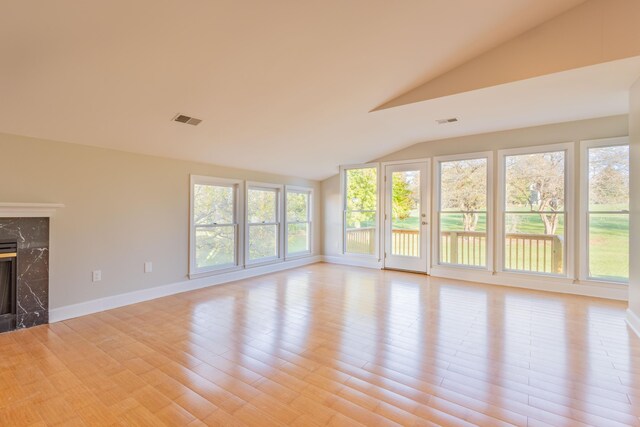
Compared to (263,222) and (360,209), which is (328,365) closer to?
(263,222)

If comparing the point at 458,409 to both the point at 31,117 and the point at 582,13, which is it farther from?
the point at 31,117

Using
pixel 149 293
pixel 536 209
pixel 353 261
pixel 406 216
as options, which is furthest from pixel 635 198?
pixel 149 293

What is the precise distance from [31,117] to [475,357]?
14.1 feet

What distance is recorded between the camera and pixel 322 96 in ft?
10.9

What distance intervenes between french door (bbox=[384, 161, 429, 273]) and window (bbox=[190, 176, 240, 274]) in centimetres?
285

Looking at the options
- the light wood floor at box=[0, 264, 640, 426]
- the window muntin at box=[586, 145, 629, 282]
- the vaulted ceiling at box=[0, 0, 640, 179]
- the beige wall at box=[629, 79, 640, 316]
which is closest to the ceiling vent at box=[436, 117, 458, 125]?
the vaulted ceiling at box=[0, 0, 640, 179]

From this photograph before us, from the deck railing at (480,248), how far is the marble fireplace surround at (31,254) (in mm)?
4942

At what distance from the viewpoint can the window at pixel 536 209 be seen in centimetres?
438

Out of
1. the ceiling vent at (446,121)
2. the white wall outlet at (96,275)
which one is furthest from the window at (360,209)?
the white wall outlet at (96,275)

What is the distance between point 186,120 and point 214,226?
191cm

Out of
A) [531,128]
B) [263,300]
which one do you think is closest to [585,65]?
[531,128]

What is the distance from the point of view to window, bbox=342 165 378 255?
6.22m

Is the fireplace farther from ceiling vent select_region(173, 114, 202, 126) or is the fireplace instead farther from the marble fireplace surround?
ceiling vent select_region(173, 114, 202, 126)

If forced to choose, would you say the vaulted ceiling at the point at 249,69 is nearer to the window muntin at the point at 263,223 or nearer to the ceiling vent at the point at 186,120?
the ceiling vent at the point at 186,120
